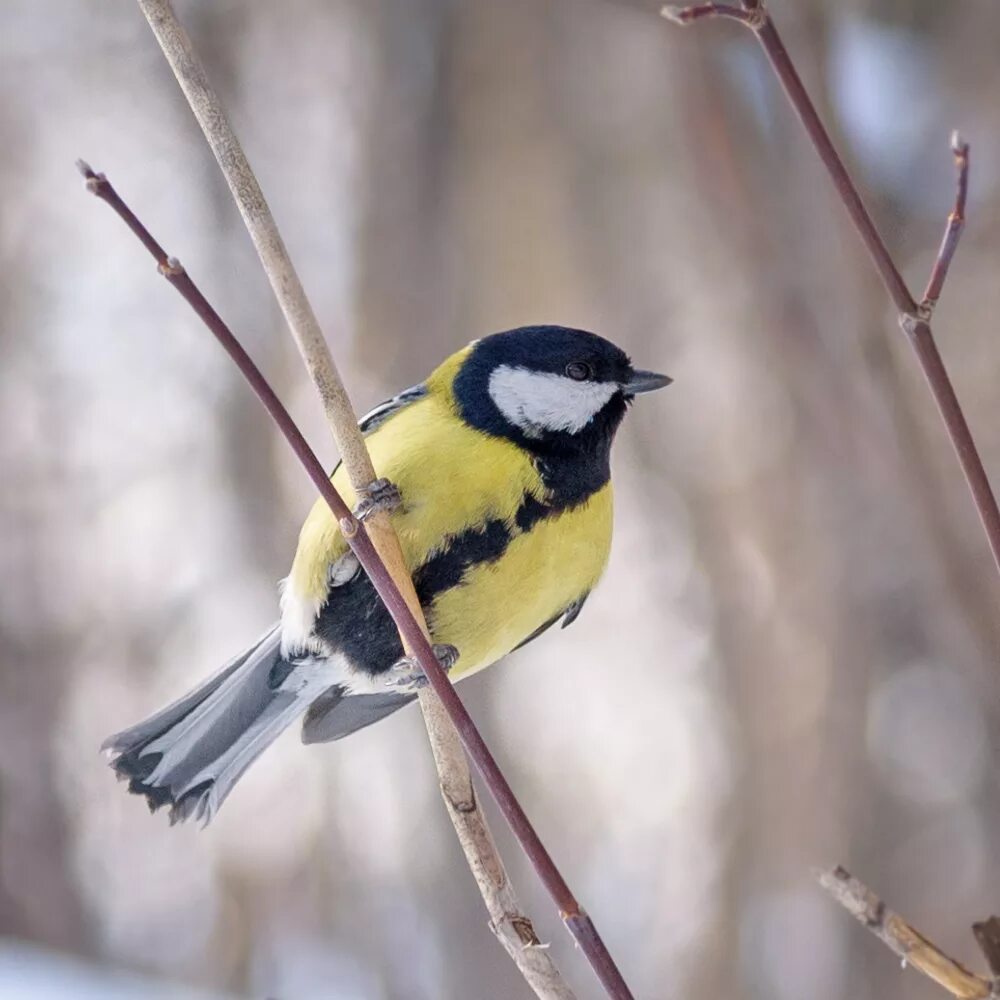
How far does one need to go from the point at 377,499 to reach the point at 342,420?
15cm

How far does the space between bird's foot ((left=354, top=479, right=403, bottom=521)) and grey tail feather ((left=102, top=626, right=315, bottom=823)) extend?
28 centimetres

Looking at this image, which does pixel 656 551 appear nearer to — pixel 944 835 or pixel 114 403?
pixel 944 835

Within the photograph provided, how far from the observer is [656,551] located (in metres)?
1.99

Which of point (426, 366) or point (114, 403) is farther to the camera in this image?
point (114, 403)

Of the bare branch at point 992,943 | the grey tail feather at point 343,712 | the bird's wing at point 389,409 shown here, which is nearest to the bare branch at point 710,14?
the bare branch at point 992,943

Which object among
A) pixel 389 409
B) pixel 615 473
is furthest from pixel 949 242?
pixel 615 473

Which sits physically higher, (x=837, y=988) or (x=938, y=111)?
(x=938, y=111)

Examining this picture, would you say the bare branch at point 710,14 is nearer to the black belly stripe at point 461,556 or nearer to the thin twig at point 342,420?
the thin twig at point 342,420

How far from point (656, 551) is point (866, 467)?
1.26 ft

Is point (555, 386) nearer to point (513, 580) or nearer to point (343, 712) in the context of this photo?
point (513, 580)

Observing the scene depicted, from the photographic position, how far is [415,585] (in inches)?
40.1

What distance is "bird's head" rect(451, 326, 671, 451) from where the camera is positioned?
1.08 m

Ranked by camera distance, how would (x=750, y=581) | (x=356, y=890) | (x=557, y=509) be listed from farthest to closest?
(x=356, y=890) < (x=750, y=581) < (x=557, y=509)

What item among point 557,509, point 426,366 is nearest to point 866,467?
point 426,366
